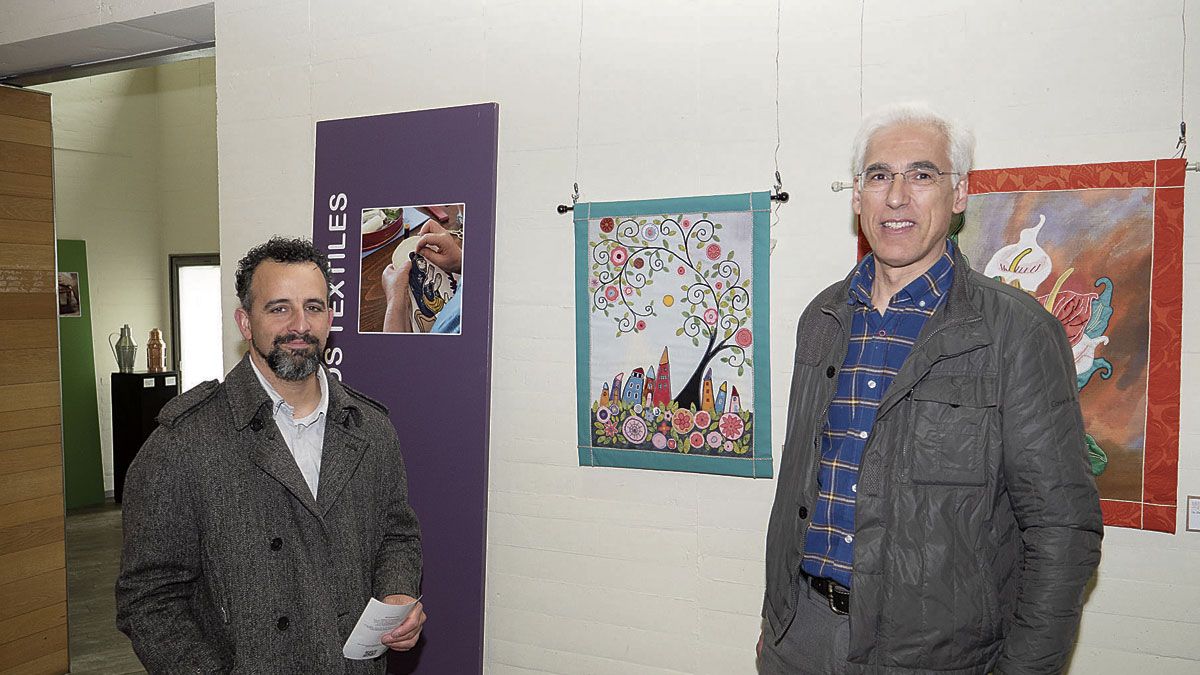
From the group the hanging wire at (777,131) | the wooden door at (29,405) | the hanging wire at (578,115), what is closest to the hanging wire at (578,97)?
the hanging wire at (578,115)

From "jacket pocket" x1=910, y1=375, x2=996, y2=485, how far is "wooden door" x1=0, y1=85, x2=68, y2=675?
14.6ft

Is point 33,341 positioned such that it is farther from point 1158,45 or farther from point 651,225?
point 1158,45

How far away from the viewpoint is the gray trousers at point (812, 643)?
1953 mm

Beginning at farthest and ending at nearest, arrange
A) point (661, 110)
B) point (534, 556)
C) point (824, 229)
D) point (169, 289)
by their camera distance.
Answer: point (169, 289) < point (534, 556) < point (661, 110) < point (824, 229)

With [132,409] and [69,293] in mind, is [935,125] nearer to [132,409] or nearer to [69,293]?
[132,409]

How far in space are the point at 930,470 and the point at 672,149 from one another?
159 centimetres

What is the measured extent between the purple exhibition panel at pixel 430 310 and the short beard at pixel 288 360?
106 centimetres

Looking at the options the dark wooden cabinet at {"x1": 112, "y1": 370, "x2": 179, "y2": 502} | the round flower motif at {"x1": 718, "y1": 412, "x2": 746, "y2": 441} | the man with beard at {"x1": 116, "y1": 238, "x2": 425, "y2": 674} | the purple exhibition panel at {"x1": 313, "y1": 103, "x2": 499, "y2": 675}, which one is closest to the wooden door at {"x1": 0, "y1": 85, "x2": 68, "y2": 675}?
the purple exhibition panel at {"x1": 313, "y1": 103, "x2": 499, "y2": 675}

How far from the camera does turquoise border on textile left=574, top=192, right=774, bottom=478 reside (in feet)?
9.69

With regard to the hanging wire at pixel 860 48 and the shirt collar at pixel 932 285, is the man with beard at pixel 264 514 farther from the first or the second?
the hanging wire at pixel 860 48

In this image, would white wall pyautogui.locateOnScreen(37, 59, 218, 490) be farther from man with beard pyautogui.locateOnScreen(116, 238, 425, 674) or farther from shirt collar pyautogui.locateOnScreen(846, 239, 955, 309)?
shirt collar pyautogui.locateOnScreen(846, 239, 955, 309)

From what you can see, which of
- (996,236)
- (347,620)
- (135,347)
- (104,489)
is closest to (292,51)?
(347,620)

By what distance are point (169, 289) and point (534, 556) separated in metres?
7.09

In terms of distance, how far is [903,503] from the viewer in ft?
6.10
